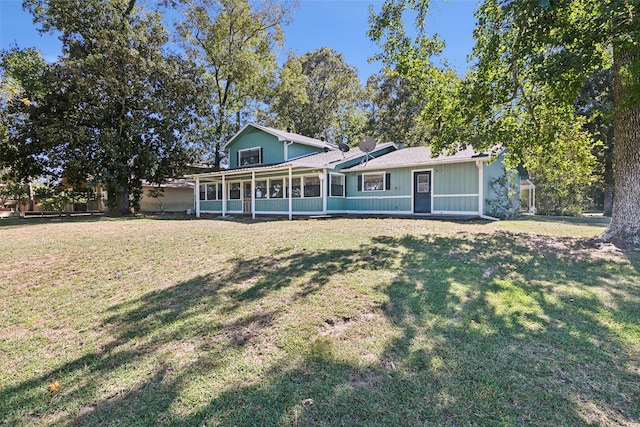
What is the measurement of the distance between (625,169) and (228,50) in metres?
24.6

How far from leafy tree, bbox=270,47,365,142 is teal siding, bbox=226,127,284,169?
827 cm

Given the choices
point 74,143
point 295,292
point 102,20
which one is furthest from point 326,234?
point 102,20

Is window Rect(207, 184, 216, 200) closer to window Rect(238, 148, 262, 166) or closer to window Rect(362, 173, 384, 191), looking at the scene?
window Rect(238, 148, 262, 166)

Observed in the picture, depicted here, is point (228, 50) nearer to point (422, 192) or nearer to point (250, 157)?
point (250, 157)

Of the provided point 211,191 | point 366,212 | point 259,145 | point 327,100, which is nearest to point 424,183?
point 366,212

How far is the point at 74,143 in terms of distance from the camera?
18516 mm

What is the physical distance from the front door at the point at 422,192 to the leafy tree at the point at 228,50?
1468 cm

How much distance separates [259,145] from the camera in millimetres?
20672

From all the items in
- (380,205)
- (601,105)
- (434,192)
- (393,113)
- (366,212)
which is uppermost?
(393,113)

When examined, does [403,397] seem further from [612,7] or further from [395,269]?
[612,7]

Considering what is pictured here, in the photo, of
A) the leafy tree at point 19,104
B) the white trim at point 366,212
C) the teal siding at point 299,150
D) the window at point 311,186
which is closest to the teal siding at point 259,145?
the teal siding at point 299,150

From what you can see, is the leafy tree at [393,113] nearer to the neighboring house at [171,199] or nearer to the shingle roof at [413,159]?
the shingle roof at [413,159]

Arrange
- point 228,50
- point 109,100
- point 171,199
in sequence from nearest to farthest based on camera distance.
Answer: point 109,100 < point 228,50 < point 171,199

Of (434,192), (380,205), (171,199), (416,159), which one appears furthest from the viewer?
(171,199)
